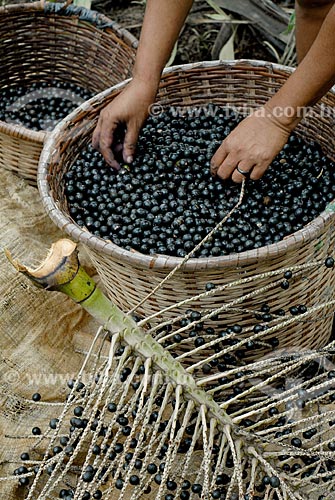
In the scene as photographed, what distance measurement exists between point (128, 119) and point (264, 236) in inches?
22.1

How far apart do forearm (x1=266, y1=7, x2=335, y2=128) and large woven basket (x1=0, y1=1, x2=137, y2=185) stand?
3.43ft

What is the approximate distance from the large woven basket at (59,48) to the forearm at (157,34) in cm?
66

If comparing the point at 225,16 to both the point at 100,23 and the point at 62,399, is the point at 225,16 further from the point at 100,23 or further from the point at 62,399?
the point at 62,399

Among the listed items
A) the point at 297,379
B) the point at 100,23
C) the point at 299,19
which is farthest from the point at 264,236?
the point at 100,23

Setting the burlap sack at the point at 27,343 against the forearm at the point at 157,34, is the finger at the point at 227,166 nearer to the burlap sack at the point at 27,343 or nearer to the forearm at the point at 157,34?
the forearm at the point at 157,34

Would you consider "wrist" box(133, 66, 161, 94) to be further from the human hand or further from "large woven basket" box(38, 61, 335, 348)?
the human hand

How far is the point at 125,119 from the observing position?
1908 millimetres

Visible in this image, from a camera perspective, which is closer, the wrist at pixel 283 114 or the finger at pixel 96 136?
the wrist at pixel 283 114

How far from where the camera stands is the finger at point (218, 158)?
5.63 feet

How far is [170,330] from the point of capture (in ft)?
5.49

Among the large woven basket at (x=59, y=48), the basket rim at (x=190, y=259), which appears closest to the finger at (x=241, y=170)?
the basket rim at (x=190, y=259)

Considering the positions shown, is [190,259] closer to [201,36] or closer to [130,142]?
[130,142]

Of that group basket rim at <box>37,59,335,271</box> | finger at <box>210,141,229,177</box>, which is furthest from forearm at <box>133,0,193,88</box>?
basket rim at <box>37,59,335,271</box>

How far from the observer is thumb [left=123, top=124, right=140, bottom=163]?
75.4 inches
